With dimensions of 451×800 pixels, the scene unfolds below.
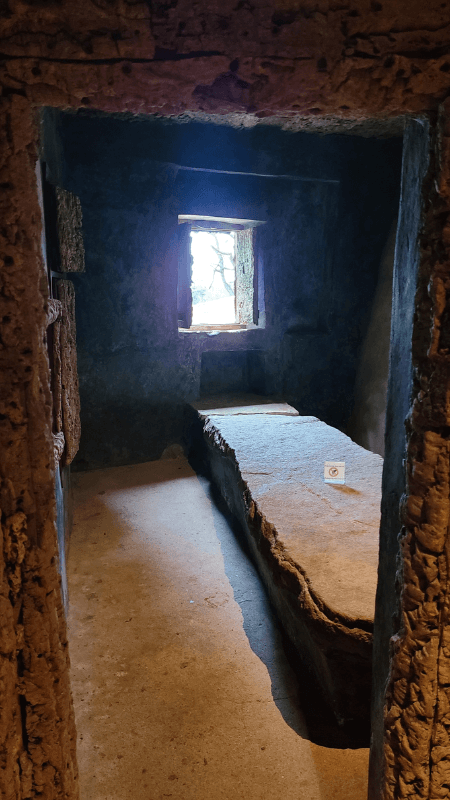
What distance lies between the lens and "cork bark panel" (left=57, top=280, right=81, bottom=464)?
2316 millimetres

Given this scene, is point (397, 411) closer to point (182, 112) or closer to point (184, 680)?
point (182, 112)

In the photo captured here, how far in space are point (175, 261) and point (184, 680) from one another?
3.37 m

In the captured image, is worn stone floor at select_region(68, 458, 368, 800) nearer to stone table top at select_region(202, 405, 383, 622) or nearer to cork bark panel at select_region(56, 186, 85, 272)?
stone table top at select_region(202, 405, 383, 622)

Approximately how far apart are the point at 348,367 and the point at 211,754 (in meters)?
3.95

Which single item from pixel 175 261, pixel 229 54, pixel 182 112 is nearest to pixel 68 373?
pixel 182 112

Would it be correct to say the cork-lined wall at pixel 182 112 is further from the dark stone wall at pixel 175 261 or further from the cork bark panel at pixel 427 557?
the dark stone wall at pixel 175 261

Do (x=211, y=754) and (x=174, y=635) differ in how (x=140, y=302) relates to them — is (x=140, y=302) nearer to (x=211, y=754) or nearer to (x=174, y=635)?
(x=174, y=635)

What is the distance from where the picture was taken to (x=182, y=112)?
1.11 m

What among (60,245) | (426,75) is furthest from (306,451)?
(426,75)

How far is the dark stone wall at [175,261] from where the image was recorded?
13.7 feet

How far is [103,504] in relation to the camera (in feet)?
12.7

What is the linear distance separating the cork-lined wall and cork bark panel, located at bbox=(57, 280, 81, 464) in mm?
1217

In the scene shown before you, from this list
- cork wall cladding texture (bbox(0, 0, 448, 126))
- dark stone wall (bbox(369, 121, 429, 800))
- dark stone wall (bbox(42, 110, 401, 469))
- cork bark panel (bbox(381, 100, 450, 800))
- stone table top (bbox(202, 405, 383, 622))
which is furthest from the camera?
dark stone wall (bbox(42, 110, 401, 469))

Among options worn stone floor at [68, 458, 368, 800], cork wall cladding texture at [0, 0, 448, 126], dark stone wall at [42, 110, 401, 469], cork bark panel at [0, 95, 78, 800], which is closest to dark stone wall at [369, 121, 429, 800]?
cork wall cladding texture at [0, 0, 448, 126]
